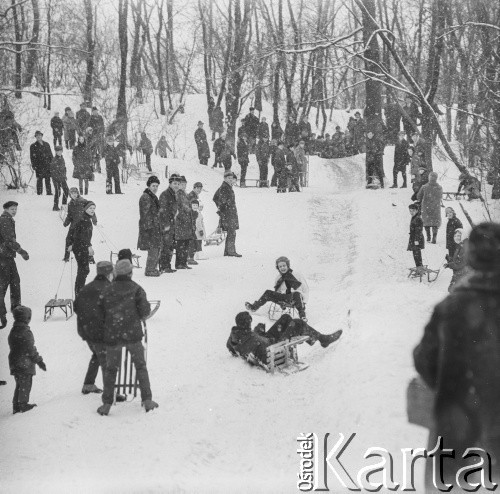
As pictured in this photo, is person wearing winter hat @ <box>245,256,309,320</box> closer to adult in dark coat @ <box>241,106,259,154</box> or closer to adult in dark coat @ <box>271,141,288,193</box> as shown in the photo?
adult in dark coat @ <box>271,141,288,193</box>

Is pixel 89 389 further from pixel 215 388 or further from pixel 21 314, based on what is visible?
pixel 215 388

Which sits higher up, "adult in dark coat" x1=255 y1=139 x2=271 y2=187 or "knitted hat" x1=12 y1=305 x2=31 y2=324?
"adult in dark coat" x1=255 y1=139 x2=271 y2=187

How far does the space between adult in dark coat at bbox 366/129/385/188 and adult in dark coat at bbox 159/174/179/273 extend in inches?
307

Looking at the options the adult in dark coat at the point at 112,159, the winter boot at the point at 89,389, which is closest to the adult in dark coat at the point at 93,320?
the winter boot at the point at 89,389

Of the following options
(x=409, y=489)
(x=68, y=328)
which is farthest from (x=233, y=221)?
(x=409, y=489)

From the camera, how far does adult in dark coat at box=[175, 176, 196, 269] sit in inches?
411

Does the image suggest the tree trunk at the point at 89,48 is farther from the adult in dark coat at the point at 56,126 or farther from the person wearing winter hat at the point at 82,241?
the person wearing winter hat at the point at 82,241

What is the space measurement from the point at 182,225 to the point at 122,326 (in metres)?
5.33

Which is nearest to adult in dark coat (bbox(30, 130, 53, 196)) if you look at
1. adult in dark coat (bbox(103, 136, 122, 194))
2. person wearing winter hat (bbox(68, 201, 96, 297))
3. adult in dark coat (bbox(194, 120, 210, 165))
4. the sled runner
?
adult in dark coat (bbox(103, 136, 122, 194))

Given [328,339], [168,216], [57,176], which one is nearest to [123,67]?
[57,176]

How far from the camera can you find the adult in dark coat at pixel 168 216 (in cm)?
1005

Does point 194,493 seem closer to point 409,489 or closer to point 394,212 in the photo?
point 409,489

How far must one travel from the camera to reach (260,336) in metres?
A: 6.93

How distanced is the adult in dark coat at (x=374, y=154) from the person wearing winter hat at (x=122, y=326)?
40.1ft
